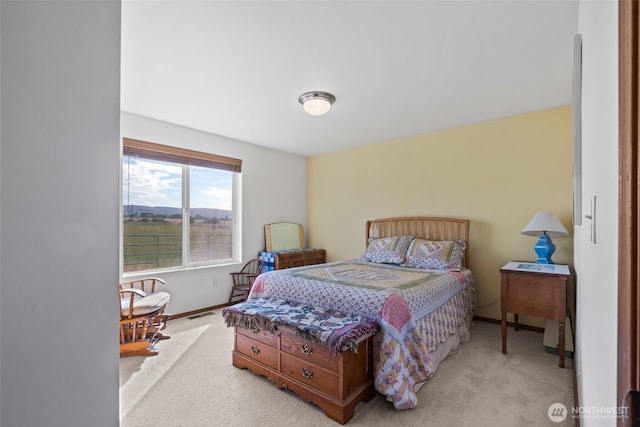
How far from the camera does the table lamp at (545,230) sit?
2986mm

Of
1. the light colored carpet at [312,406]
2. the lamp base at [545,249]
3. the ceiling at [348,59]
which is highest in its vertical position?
the ceiling at [348,59]

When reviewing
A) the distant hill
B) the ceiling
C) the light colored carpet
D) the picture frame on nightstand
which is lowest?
the light colored carpet

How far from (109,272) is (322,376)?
5.41 ft

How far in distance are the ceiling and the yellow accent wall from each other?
320mm

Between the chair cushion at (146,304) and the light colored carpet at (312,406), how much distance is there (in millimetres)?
411

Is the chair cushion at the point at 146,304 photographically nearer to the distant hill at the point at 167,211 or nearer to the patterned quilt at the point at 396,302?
the patterned quilt at the point at 396,302

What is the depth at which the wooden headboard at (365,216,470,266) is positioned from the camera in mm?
3943

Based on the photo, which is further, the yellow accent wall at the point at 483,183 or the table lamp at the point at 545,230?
the yellow accent wall at the point at 483,183

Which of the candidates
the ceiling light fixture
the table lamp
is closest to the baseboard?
the ceiling light fixture

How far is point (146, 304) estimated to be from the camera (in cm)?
297

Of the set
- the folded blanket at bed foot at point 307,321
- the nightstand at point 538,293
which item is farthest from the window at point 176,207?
the nightstand at point 538,293

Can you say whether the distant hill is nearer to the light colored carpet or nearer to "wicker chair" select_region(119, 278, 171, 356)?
"wicker chair" select_region(119, 278, 171, 356)

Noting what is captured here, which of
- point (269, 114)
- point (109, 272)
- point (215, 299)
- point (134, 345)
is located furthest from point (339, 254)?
point (109, 272)

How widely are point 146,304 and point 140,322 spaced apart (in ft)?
0.82
